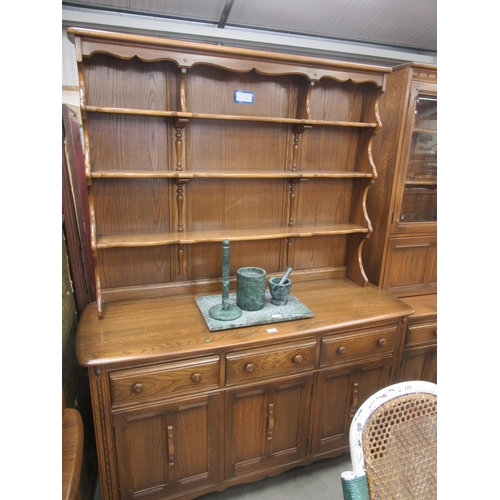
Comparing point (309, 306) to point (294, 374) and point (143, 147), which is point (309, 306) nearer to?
point (294, 374)

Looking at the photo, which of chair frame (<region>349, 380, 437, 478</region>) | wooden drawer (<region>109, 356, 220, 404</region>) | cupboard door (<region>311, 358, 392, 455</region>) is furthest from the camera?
cupboard door (<region>311, 358, 392, 455</region>)

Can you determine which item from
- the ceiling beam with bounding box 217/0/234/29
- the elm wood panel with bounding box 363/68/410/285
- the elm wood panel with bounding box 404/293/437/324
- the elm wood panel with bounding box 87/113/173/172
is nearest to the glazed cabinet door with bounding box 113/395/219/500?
the elm wood panel with bounding box 87/113/173/172

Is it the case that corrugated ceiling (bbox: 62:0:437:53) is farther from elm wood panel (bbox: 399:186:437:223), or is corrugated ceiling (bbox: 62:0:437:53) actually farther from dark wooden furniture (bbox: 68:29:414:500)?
elm wood panel (bbox: 399:186:437:223)

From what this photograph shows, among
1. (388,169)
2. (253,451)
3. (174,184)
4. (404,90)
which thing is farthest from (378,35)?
(253,451)

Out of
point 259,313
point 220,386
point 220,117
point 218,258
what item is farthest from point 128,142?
point 220,386

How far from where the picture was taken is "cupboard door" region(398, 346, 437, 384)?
1919 millimetres

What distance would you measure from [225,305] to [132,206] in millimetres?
658

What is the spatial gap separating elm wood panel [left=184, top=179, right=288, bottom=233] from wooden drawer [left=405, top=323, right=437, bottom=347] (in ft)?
3.04

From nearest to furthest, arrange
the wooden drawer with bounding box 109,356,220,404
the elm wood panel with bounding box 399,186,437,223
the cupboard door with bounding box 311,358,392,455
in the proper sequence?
the wooden drawer with bounding box 109,356,220,404, the cupboard door with bounding box 311,358,392,455, the elm wood panel with bounding box 399,186,437,223

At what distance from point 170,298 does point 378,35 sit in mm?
2619

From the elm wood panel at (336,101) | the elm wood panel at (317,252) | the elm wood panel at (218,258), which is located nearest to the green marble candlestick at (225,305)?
the elm wood panel at (218,258)

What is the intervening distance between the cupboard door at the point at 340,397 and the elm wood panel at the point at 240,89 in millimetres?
1346

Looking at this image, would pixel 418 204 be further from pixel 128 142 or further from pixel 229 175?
pixel 128 142

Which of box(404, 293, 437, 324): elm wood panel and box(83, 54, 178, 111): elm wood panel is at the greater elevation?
box(83, 54, 178, 111): elm wood panel
